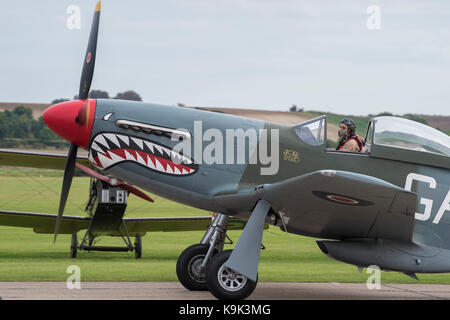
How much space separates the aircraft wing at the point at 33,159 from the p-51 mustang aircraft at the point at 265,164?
6393mm

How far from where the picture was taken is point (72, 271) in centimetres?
1138

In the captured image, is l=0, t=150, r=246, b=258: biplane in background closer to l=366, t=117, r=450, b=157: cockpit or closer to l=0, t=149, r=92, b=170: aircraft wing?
l=0, t=149, r=92, b=170: aircraft wing

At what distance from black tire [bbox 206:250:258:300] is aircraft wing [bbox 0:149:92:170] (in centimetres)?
719

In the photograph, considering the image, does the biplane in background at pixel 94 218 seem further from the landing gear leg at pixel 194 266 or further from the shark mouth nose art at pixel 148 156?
the shark mouth nose art at pixel 148 156

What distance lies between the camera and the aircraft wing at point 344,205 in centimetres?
730

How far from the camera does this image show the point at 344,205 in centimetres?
778

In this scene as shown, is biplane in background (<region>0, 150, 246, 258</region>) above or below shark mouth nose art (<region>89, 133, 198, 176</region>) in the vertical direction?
below

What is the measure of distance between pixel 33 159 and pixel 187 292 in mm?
7537

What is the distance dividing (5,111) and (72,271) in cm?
4956

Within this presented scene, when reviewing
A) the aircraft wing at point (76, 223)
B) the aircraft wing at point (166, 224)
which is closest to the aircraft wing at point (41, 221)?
the aircraft wing at point (76, 223)

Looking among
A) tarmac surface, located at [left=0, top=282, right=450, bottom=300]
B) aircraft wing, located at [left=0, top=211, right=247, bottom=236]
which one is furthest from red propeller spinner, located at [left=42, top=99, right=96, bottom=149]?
aircraft wing, located at [left=0, top=211, right=247, bottom=236]

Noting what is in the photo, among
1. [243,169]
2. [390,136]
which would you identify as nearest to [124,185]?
[243,169]

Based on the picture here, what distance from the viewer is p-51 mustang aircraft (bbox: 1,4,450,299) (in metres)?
8.27
